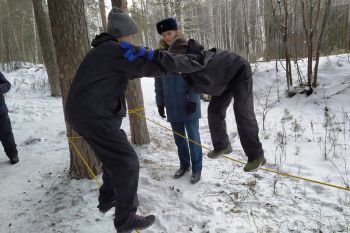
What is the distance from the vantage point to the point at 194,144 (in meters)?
4.02

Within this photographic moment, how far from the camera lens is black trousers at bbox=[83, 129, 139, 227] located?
257cm

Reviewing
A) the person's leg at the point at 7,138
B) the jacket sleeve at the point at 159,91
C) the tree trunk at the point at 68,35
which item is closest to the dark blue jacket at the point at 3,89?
the person's leg at the point at 7,138

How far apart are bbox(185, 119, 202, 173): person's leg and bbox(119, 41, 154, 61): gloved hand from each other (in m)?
1.69

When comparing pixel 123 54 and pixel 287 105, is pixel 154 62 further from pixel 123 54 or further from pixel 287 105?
pixel 287 105

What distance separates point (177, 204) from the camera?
3.60 meters

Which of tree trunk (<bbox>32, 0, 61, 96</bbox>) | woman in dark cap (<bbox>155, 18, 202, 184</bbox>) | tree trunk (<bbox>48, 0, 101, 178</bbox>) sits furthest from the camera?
tree trunk (<bbox>32, 0, 61, 96</bbox>)

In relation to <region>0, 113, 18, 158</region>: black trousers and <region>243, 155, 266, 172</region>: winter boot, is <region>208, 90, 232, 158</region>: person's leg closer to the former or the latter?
<region>243, 155, 266, 172</region>: winter boot

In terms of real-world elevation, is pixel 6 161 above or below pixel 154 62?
below

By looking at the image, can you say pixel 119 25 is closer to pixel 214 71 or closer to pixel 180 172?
pixel 214 71

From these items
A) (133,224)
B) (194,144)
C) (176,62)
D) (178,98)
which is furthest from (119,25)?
(194,144)

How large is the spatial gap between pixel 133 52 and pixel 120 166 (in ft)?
3.06

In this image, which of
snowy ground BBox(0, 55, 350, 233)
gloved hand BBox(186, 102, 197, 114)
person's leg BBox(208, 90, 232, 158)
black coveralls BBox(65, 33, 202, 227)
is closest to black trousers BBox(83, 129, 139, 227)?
black coveralls BBox(65, 33, 202, 227)

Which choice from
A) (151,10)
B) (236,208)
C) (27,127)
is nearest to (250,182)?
(236,208)

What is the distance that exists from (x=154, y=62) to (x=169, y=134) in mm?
3901
